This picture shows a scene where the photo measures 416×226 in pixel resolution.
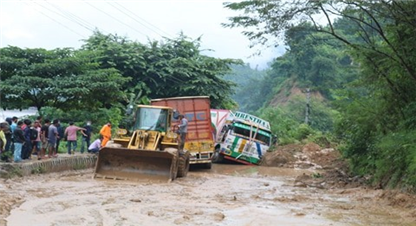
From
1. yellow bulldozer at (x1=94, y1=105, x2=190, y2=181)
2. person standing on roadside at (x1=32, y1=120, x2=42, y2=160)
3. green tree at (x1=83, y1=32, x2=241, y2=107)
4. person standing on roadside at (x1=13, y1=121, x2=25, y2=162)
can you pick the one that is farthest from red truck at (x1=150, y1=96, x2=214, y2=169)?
green tree at (x1=83, y1=32, x2=241, y2=107)

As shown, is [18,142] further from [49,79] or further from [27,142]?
[49,79]

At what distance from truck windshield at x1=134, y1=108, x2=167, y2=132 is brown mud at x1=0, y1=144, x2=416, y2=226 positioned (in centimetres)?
208

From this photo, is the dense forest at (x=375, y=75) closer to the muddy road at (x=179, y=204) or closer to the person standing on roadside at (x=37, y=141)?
the muddy road at (x=179, y=204)

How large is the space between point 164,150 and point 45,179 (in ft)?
11.6

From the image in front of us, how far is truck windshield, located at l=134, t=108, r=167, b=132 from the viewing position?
56.2ft

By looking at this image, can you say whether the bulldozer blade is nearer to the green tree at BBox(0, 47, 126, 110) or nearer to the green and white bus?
the green tree at BBox(0, 47, 126, 110)

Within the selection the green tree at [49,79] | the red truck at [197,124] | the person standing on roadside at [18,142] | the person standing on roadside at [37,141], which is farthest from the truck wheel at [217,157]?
the person standing on roadside at [18,142]

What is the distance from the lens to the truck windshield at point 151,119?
56.2 feet

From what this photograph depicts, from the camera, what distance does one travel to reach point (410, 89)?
14.5 meters

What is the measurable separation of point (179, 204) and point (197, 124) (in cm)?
1028

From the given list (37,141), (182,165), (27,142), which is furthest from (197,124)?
(27,142)

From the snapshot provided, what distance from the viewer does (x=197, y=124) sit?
2117cm

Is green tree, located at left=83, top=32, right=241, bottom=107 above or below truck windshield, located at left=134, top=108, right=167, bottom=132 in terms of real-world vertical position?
above

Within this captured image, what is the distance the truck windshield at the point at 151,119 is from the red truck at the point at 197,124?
10.7 feet
